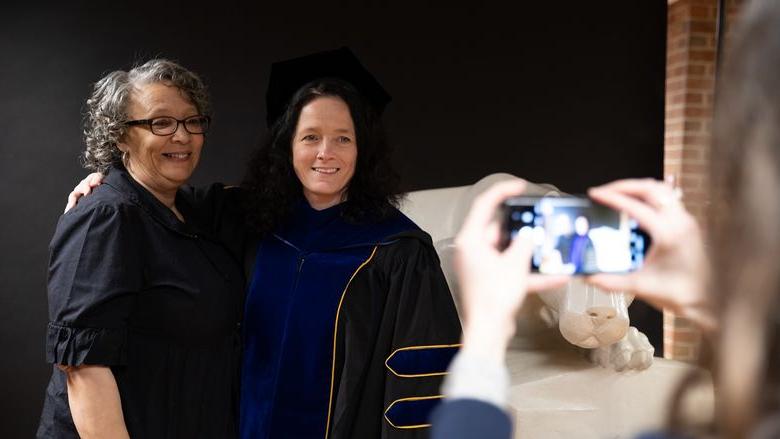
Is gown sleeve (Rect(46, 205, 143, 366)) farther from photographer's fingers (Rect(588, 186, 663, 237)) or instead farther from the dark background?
the dark background

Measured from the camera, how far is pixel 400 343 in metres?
2.27

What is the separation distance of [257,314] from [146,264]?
1.28 ft

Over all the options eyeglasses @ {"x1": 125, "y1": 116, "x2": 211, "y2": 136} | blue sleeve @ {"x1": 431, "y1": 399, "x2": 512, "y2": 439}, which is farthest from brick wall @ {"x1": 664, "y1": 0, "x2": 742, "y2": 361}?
blue sleeve @ {"x1": 431, "y1": 399, "x2": 512, "y2": 439}

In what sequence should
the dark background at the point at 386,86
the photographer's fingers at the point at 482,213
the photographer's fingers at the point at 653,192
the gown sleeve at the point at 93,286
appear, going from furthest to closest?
the dark background at the point at 386,86 → the gown sleeve at the point at 93,286 → the photographer's fingers at the point at 653,192 → the photographer's fingers at the point at 482,213

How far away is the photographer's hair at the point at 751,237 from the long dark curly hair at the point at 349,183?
69.4 inches

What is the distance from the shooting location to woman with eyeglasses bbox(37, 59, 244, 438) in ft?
6.61

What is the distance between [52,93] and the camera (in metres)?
4.25

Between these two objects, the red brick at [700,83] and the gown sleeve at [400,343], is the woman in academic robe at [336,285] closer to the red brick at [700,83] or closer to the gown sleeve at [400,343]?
the gown sleeve at [400,343]

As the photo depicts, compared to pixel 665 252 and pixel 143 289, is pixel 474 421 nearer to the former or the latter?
pixel 665 252

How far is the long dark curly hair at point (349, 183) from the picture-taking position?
2434 mm

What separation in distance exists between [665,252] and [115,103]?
65.6 inches

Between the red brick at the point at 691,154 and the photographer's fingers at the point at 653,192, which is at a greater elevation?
the red brick at the point at 691,154

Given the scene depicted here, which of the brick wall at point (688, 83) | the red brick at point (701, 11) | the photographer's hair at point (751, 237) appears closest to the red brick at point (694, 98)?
the brick wall at point (688, 83)

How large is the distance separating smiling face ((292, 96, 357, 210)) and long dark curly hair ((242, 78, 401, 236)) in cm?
3
